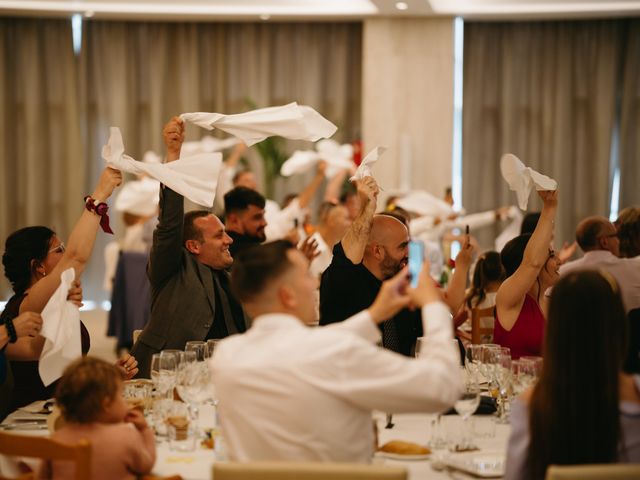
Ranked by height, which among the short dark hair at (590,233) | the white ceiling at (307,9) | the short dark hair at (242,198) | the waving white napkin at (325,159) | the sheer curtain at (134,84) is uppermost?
the white ceiling at (307,9)

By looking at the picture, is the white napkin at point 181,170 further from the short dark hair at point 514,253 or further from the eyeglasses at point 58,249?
the short dark hair at point 514,253

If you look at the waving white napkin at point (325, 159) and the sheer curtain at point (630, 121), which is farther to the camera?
the sheer curtain at point (630, 121)

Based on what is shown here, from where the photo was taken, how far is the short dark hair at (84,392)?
2588 mm

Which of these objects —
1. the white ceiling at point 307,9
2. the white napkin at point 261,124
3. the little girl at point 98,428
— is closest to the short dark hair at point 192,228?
the white napkin at point 261,124

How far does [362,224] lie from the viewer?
13.7 ft

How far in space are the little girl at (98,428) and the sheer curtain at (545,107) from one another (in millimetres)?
8427

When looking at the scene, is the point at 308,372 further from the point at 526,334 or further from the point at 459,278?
the point at 459,278

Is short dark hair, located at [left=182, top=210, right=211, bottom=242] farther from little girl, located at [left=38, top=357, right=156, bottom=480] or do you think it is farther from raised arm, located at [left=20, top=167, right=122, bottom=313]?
little girl, located at [left=38, top=357, right=156, bottom=480]

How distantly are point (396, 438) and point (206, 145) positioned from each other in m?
7.24

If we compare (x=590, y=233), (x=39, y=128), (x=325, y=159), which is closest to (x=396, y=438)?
(x=590, y=233)

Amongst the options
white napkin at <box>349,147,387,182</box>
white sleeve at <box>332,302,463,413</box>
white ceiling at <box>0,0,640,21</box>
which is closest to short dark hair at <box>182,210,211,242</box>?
white napkin at <box>349,147,387,182</box>

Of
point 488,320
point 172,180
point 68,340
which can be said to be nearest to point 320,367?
point 68,340

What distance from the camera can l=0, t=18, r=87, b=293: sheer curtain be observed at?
35.1ft

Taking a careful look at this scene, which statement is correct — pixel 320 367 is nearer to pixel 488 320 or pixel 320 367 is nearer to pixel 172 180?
pixel 172 180
